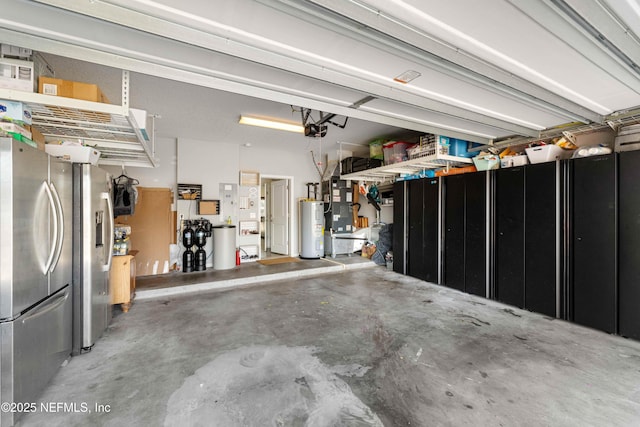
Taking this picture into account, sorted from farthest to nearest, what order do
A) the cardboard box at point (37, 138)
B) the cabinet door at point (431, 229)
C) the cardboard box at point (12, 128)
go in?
the cabinet door at point (431, 229) → the cardboard box at point (37, 138) → the cardboard box at point (12, 128)

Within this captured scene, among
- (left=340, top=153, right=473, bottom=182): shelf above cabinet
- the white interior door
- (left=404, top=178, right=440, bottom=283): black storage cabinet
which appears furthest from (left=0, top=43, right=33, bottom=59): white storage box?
the white interior door

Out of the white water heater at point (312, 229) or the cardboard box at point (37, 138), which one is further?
the white water heater at point (312, 229)

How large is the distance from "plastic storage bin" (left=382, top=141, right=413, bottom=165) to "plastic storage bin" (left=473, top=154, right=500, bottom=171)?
1162 millimetres

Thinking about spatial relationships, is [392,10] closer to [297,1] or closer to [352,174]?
[297,1]

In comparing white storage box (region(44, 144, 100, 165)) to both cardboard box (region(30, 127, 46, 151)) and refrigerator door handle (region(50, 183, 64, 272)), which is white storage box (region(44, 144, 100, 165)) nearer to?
cardboard box (region(30, 127, 46, 151))

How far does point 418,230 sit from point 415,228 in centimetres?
8

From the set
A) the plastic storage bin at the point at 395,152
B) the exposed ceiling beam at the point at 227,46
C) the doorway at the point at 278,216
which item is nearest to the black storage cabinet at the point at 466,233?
the plastic storage bin at the point at 395,152

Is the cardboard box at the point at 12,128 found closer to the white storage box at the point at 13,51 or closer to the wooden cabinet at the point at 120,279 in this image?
the white storage box at the point at 13,51

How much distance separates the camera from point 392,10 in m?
1.47

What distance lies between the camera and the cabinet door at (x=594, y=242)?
2928 mm

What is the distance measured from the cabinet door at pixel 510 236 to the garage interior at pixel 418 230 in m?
0.02

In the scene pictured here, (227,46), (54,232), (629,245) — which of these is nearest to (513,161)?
(629,245)

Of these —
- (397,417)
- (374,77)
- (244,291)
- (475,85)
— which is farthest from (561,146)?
(244,291)

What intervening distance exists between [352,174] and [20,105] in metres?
5.12
